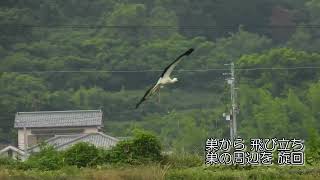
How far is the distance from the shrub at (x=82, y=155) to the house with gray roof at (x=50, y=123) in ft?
69.5

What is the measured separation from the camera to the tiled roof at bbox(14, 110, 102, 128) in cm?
3822

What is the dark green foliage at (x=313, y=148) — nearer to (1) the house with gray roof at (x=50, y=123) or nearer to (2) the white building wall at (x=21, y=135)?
(1) the house with gray roof at (x=50, y=123)

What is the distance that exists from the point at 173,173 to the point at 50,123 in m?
26.4

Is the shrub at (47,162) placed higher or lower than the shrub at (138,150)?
lower

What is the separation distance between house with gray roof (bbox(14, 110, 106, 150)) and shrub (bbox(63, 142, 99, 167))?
21169 mm

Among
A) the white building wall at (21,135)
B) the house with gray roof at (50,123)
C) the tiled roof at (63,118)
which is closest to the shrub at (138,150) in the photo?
the house with gray roof at (50,123)

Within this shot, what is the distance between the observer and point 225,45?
155 ft

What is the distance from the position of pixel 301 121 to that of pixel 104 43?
14.8 metres

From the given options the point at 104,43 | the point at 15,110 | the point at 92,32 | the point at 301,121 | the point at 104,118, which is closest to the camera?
the point at 301,121

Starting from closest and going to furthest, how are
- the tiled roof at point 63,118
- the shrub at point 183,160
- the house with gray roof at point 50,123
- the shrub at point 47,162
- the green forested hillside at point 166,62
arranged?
1. the shrub at point 183,160
2. the shrub at point 47,162
3. the green forested hillside at point 166,62
4. the house with gray roof at point 50,123
5. the tiled roof at point 63,118

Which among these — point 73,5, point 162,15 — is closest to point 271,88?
point 162,15

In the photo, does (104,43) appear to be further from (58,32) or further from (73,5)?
(73,5)

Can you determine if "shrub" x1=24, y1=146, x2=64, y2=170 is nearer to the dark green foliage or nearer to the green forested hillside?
the dark green foliage

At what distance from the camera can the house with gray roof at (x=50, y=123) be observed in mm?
37531
